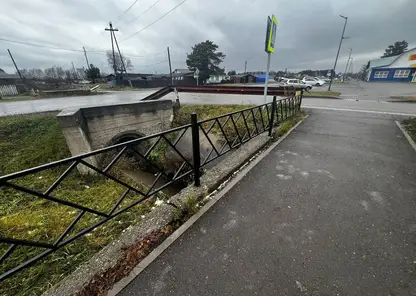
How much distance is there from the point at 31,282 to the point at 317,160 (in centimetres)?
476

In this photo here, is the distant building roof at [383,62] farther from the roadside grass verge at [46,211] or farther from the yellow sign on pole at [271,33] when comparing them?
the roadside grass verge at [46,211]

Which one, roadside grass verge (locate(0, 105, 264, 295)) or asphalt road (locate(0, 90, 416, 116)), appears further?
asphalt road (locate(0, 90, 416, 116))

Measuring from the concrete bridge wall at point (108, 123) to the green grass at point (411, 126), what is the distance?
28.6 feet

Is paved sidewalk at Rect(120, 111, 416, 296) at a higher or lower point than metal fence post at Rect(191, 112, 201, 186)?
lower

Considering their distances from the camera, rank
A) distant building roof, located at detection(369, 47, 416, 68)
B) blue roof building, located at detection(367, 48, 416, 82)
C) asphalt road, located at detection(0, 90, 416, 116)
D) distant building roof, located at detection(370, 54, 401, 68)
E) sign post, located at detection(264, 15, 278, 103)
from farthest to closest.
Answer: distant building roof, located at detection(370, 54, 401, 68) < distant building roof, located at detection(369, 47, 416, 68) < blue roof building, located at detection(367, 48, 416, 82) < asphalt road, located at detection(0, 90, 416, 116) < sign post, located at detection(264, 15, 278, 103)

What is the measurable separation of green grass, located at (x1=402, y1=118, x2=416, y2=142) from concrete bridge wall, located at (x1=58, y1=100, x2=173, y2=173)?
344 inches

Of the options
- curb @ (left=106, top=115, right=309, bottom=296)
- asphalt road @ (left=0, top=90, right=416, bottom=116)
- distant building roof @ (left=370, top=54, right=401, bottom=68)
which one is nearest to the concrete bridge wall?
asphalt road @ (left=0, top=90, right=416, bottom=116)

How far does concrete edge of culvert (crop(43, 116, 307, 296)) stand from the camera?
1584 mm

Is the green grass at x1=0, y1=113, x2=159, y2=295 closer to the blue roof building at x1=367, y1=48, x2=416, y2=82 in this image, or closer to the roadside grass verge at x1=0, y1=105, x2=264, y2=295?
the roadside grass verge at x1=0, y1=105, x2=264, y2=295

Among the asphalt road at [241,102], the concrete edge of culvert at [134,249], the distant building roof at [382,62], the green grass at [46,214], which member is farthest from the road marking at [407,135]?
the distant building roof at [382,62]

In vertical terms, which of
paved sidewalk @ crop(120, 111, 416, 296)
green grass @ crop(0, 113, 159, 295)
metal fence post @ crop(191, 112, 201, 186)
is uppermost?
metal fence post @ crop(191, 112, 201, 186)

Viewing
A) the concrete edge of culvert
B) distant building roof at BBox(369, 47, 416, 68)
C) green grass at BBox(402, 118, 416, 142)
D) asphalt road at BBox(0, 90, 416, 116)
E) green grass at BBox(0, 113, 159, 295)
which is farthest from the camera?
distant building roof at BBox(369, 47, 416, 68)

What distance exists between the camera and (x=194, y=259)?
1837mm

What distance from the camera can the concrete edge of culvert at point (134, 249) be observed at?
1584mm
